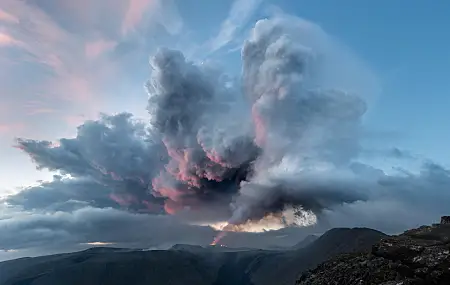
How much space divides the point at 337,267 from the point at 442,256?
144ft

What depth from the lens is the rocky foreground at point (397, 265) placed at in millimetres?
130750

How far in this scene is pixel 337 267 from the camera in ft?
555

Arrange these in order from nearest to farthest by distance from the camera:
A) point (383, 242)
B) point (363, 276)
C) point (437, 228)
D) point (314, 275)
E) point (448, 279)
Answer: point (448, 279) < point (363, 276) < point (383, 242) < point (314, 275) < point (437, 228)

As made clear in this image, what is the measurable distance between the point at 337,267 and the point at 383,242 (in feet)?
68.8

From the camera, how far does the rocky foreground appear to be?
131 m

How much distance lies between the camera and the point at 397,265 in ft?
471

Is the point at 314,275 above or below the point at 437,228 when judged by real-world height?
below

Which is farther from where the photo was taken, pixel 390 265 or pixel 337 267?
pixel 337 267

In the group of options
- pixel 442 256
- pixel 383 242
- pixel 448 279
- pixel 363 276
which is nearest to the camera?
pixel 448 279

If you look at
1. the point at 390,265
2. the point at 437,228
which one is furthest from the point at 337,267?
the point at 437,228

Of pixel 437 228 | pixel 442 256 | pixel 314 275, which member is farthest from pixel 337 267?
pixel 437 228

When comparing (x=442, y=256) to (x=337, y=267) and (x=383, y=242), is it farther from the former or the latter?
(x=337, y=267)

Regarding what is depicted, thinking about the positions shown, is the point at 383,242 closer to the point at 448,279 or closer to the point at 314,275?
the point at 314,275

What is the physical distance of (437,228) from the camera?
639 feet
